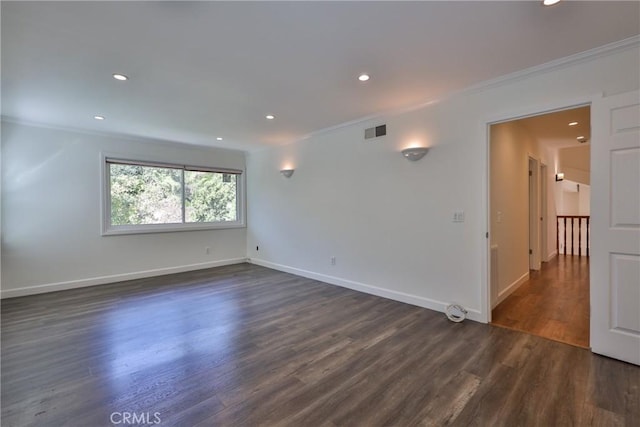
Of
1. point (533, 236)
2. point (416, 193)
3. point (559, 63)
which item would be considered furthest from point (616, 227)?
point (533, 236)

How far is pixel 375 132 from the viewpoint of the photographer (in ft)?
13.4

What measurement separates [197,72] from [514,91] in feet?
10.2

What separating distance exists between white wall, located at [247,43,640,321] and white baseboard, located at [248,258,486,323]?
0.02m

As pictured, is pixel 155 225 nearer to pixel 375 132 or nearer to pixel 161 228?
pixel 161 228

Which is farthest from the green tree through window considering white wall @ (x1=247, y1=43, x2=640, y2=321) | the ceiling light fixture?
white wall @ (x1=247, y1=43, x2=640, y2=321)

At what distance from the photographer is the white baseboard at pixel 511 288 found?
382 centimetres

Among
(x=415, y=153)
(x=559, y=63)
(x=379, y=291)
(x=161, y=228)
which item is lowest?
(x=379, y=291)

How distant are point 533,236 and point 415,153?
378cm

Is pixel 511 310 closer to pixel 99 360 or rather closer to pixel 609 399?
pixel 609 399

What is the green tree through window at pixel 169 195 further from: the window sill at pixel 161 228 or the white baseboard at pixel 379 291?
the white baseboard at pixel 379 291

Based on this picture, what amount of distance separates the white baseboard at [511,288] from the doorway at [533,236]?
0.01 metres

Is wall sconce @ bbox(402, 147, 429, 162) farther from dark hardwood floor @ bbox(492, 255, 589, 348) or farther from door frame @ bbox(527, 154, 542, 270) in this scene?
door frame @ bbox(527, 154, 542, 270)

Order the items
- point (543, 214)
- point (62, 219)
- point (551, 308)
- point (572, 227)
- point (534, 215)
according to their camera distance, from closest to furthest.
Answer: point (551, 308) < point (62, 219) < point (534, 215) < point (543, 214) < point (572, 227)

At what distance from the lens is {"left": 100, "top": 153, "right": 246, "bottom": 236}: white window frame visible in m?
4.89
